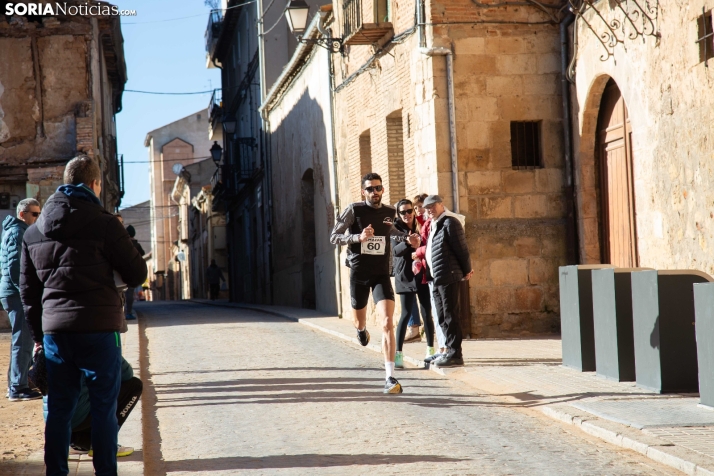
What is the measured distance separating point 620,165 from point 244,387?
6.05m

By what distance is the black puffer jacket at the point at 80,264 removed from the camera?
488cm

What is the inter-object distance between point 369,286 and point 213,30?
34792 mm

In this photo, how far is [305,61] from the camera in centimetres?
2330

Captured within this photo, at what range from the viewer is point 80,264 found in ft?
16.0

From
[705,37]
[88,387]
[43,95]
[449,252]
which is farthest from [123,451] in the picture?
[43,95]

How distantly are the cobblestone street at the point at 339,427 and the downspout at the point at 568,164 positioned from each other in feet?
12.9

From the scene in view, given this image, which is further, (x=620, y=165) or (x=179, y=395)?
(x=620, y=165)

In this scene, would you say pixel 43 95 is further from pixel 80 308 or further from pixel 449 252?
pixel 80 308

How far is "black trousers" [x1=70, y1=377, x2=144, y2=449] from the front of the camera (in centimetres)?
553

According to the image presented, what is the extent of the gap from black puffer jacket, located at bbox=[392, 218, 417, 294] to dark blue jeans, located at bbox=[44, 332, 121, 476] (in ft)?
18.8

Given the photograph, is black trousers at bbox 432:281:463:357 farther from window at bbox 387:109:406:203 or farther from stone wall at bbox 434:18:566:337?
window at bbox 387:109:406:203

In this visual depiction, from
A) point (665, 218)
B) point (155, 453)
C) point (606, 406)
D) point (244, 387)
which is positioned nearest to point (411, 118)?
point (665, 218)

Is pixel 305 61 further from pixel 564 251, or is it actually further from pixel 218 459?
pixel 218 459

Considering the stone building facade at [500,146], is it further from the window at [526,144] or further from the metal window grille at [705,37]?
the metal window grille at [705,37]
